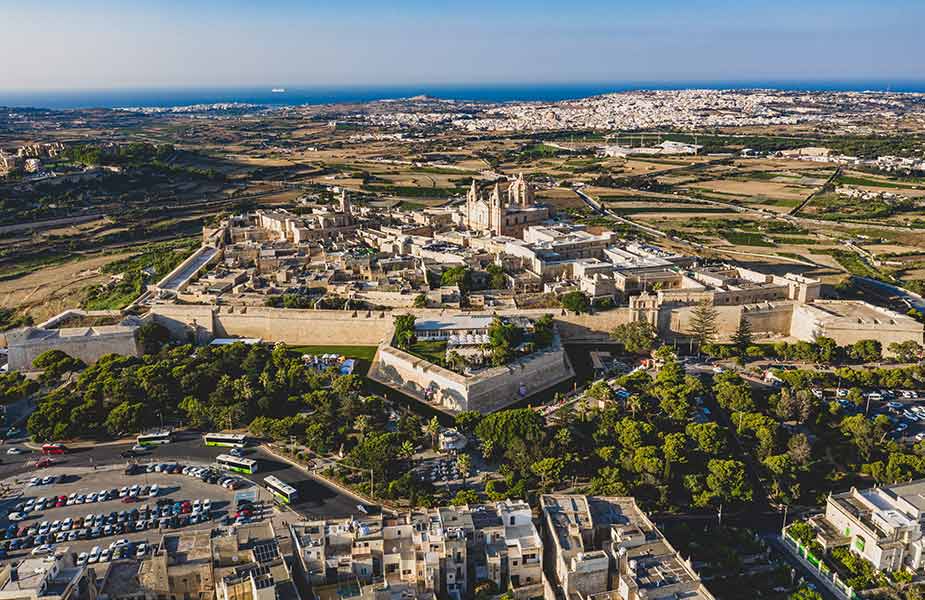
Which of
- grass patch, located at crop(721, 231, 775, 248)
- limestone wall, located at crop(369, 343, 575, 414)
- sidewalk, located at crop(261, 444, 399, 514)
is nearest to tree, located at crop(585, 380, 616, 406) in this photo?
limestone wall, located at crop(369, 343, 575, 414)

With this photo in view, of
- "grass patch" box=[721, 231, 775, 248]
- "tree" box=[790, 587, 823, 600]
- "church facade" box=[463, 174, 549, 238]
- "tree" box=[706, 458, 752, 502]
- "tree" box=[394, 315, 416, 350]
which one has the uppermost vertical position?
"church facade" box=[463, 174, 549, 238]

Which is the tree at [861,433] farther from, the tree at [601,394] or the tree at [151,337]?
the tree at [151,337]

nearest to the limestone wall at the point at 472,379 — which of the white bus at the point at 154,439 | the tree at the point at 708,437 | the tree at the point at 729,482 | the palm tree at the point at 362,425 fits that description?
the palm tree at the point at 362,425

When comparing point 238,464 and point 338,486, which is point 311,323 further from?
point 338,486

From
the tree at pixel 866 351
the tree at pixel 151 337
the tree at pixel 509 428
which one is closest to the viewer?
the tree at pixel 509 428

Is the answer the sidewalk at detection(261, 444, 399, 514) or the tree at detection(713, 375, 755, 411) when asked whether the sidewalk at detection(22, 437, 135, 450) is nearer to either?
the sidewalk at detection(261, 444, 399, 514)

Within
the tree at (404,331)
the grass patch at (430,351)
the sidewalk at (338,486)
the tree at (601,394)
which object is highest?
the tree at (404,331)

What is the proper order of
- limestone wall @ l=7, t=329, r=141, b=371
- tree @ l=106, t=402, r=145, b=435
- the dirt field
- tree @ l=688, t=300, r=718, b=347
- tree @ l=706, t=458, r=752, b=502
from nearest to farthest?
tree @ l=706, t=458, r=752, b=502, tree @ l=106, t=402, r=145, b=435, limestone wall @ l=7, t=329, r=141, b=371, tree @ l=688, t=300, r=718, b=347, the dirt field

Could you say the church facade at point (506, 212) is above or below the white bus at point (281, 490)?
above
